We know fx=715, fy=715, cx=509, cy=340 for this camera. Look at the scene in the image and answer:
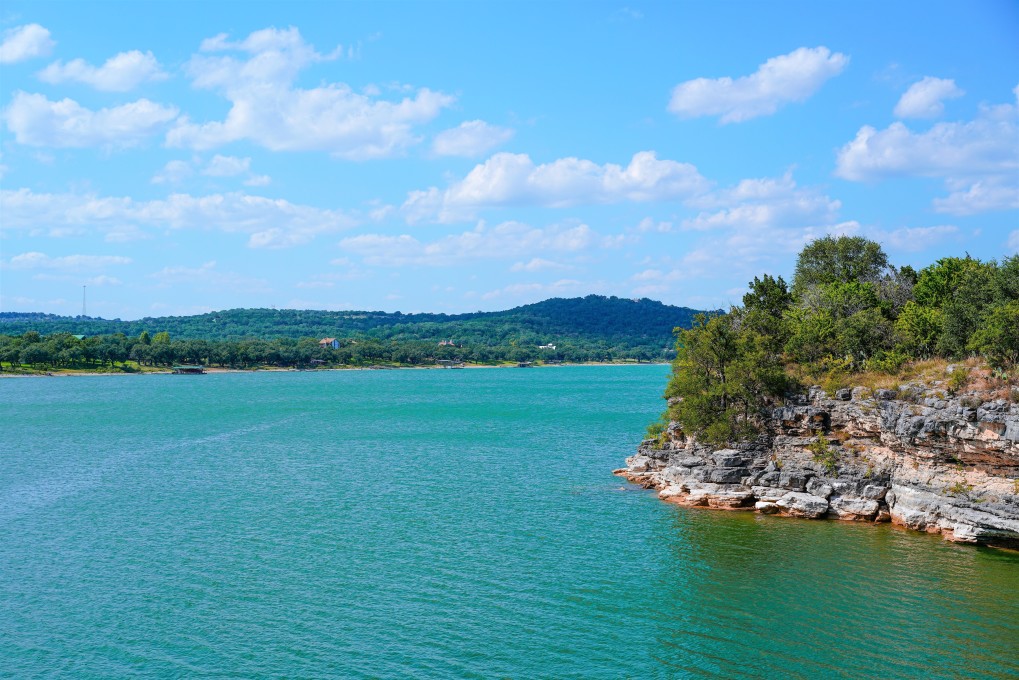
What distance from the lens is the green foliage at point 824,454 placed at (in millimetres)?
40625

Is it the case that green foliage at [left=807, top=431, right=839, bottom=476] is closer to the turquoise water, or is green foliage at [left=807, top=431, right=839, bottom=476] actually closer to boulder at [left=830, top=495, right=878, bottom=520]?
boulder at [left=830, top=495, right=878, bottom=520]

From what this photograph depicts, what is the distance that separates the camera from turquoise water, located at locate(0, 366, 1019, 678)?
2422 cm

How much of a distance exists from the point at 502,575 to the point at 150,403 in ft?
335

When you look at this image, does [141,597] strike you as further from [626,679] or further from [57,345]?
[57,345]

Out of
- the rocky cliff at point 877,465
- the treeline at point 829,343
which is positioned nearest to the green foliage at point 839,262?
the treeline at point 829,343

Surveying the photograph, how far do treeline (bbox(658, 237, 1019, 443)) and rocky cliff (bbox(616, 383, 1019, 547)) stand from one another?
1.91 metres

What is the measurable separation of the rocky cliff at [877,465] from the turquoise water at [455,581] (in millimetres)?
1607

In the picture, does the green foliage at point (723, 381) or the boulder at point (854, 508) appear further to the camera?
the green foliage at point (723, 381)

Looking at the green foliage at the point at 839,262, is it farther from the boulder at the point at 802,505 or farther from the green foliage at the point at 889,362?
the boulder at the point at 802,505

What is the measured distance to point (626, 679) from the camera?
22.9 metres

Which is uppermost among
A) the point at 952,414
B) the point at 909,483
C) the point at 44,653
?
the point at 952,414

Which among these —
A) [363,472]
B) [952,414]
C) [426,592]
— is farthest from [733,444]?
[363,472]

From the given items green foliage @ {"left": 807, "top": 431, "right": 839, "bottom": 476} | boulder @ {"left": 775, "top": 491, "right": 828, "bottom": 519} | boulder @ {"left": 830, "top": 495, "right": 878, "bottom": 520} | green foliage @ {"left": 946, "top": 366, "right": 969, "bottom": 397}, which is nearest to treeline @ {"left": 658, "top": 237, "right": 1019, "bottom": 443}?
green foliage @ {"left": 946, "top": 366, "right": 969, "bottom": 397}

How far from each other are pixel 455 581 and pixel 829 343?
1208 inches
